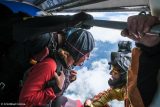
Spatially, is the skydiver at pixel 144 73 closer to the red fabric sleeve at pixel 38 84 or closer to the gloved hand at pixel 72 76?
the red fabric sleeve at pixel 38 84

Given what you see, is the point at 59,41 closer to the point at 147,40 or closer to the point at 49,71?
the point at 49,71

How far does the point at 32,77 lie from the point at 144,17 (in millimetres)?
1444

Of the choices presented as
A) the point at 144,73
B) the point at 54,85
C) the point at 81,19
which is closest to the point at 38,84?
the point at 54,85

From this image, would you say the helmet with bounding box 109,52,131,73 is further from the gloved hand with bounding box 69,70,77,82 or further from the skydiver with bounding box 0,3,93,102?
the skydiver with bounding box 0,3,93,102

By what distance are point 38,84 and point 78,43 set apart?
63 cm

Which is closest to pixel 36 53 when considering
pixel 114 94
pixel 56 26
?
pixel 56 26

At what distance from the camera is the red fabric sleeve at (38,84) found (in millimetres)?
2264

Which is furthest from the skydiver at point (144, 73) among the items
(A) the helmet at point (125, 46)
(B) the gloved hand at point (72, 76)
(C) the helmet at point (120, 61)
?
(A) the helmet at point (125, 46)

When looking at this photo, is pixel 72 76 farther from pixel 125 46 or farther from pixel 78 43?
pixel 125 46

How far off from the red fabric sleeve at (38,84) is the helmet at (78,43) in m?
0.38

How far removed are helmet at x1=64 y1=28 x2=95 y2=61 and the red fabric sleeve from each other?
375mm

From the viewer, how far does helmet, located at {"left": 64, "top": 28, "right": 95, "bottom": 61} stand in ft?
8.72

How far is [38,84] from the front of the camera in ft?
7.58

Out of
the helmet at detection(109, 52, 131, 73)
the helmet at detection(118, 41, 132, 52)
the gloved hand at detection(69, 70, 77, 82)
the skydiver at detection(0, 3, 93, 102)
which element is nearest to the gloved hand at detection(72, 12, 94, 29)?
→ the skydiver at detection(0, 3, 93, 102)
